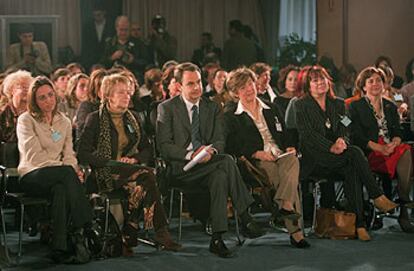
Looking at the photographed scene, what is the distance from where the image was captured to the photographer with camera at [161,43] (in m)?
11.4

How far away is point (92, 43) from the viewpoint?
11891mm

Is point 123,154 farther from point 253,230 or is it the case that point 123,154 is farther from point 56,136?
point 253,230

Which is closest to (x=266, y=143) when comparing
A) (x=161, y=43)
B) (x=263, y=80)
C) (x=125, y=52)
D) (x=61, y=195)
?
(x=263, y=80)

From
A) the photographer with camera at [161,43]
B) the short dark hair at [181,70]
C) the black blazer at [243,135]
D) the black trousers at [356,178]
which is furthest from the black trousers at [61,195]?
the photographer with camera at [161,43]

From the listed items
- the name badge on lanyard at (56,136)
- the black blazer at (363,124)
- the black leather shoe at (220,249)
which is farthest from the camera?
the black blazer at (363,124)

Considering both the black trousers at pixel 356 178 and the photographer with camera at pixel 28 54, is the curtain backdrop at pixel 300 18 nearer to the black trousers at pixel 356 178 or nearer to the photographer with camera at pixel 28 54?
the photographer with camera at pixel 28 54

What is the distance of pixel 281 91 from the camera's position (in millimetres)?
8898

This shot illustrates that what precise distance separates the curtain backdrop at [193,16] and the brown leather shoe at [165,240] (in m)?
6.57

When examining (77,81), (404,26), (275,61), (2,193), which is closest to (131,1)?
(275,61)

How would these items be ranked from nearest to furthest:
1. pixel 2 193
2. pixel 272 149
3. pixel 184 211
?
pixel 2 193
pixel 272 149
pixel 184 211

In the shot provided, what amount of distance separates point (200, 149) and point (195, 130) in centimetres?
27

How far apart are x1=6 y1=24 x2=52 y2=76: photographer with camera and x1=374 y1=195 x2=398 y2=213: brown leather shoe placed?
5.08m

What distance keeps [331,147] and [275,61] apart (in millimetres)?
6173

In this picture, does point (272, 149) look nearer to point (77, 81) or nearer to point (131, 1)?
point (77, 81)
